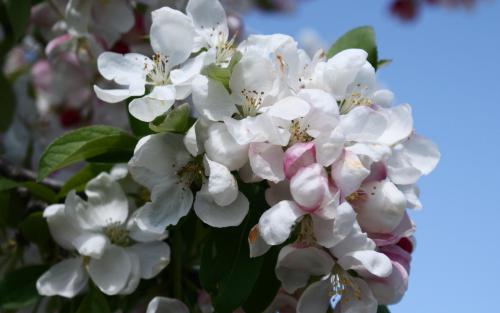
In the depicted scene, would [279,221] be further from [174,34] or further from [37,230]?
[37,230]

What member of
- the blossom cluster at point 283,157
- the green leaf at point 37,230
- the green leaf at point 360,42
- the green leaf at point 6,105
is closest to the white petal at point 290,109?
the blossom cluster at point 283,157

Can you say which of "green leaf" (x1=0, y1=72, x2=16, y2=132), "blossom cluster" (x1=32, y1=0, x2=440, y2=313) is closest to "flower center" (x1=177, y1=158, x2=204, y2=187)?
"blossom cluster" (x1=32, y1=0, x2=440, y2=313)

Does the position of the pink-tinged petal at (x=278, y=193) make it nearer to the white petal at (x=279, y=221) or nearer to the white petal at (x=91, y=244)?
the white petal at (x=279, y=221)

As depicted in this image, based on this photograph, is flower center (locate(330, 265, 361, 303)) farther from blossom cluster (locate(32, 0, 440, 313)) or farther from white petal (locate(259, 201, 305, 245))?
white petal (locate(259, 201, 305, 245))

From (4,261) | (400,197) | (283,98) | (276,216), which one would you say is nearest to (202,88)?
(283,98)

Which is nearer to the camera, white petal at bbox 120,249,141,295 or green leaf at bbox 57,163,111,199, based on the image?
white petal at bbox 120,249,141,295

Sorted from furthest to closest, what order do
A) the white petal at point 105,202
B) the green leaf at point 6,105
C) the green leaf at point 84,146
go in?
the green leaf at point 6,105 < the white petal at point 105,202 < the green leaf at point 84,146

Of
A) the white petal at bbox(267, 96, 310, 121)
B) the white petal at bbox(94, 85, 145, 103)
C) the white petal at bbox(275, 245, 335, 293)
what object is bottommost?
the white petal at bbox(275, 245, 335, 293)
